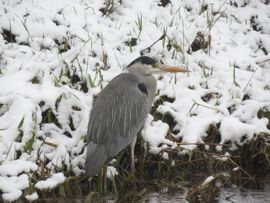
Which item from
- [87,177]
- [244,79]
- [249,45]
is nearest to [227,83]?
[244,79]

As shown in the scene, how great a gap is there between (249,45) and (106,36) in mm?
1699

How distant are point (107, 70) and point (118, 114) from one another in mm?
1108

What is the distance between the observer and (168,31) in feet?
24.3

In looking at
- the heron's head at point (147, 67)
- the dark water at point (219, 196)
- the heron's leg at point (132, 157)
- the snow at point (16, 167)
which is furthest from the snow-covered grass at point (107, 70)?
the dark water at point (219, 196)

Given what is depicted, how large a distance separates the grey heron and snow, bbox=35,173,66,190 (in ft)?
0.72

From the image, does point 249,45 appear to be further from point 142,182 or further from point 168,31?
point 142,182

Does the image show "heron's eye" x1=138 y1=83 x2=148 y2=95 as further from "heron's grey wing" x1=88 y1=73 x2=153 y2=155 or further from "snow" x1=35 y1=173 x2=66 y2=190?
"snow" x1=35 y1=173 x2=66 y2=190

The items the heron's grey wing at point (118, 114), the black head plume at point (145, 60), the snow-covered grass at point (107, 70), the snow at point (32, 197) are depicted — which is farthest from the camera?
the black head plume at point (145, 60)

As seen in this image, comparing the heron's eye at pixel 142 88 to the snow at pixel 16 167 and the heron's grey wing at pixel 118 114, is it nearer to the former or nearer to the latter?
the heron's grey wing at pixel 118 114

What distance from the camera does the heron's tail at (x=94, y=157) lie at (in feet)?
17.0

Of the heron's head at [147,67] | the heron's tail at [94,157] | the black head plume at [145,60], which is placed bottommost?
the heron's tail at [94,157]

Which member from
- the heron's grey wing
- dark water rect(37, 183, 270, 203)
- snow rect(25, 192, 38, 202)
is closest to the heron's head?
the heron's grey wing

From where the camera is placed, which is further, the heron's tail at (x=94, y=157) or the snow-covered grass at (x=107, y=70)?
the snow-covered grass at (x=107, y=70)

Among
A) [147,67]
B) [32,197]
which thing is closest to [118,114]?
[147,67]
